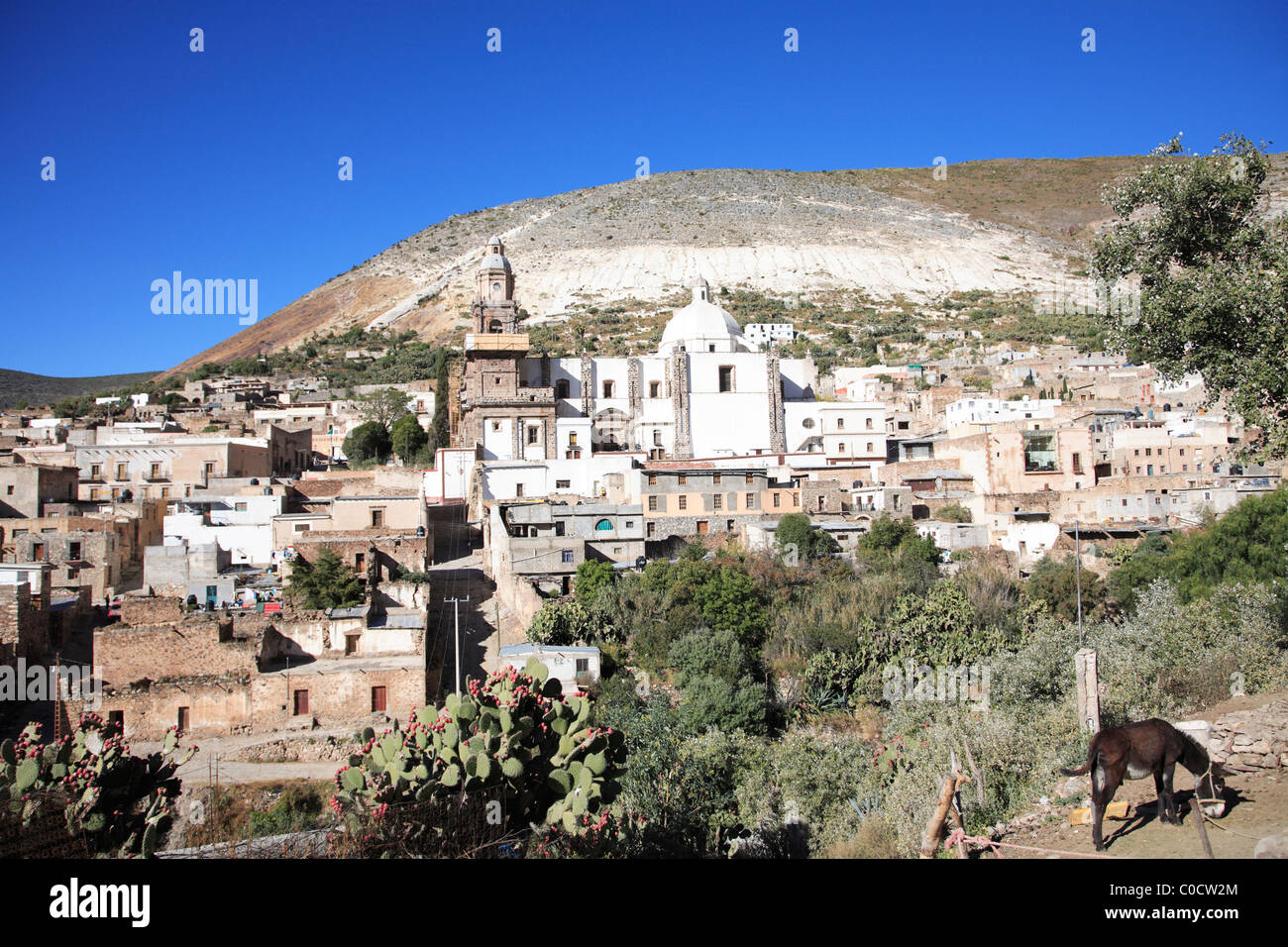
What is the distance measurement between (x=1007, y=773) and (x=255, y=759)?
1451cm

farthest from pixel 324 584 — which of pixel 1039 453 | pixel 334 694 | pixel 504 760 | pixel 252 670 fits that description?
pixel 1039 453

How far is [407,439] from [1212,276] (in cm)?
4257

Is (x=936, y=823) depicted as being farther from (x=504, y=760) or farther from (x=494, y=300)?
(x=494, y=300)

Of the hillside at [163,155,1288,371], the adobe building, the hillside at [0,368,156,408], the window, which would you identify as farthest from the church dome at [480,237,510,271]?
the hillside at [0,368,156,408]

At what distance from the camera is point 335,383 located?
75.2m

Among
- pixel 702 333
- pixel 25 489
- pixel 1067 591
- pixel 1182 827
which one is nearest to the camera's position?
pixel 1182 827

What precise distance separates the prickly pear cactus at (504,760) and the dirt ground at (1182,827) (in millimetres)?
4070

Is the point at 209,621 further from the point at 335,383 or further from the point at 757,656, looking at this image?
the point at 335,383

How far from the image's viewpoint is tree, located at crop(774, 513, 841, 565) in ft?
92.5

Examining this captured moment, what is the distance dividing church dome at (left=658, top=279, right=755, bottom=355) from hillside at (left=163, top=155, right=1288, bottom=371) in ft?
144

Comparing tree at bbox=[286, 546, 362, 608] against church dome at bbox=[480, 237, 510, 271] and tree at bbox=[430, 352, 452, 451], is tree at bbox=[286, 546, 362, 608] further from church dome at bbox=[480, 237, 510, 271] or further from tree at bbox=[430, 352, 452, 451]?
church dome at bbox=[480, 237, 510, 271]

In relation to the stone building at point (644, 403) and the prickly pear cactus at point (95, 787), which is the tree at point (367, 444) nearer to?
the stone building at point (644, 403)

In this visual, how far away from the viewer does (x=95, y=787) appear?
350 inches

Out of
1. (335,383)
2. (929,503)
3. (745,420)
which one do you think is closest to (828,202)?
(335,383)
